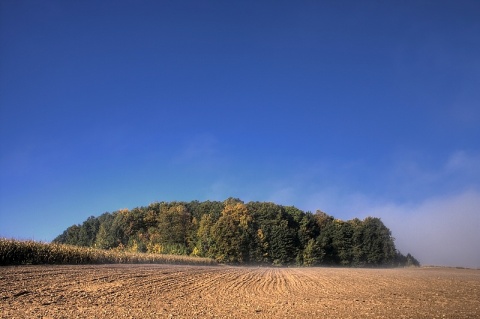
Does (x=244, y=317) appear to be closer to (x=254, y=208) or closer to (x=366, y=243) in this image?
(x=254, y=208)

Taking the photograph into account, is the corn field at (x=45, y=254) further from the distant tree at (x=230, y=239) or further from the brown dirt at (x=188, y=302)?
the distant tree at (x=230, y=239)

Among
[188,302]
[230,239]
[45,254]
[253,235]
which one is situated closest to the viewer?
[188,302]

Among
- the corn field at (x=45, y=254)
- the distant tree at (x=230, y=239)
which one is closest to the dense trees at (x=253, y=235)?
the distant tree at (x=230, y=239)

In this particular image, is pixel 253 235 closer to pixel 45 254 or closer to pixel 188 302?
pixel 45 254

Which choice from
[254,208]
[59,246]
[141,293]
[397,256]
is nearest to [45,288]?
[141,293]

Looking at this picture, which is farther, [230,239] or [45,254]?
[230,239]

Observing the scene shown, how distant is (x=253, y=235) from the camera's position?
285ft

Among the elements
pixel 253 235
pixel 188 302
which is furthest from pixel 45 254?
pixel 253 235

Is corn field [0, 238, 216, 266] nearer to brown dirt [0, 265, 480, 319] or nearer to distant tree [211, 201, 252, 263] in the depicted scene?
brown dirt [0, 265, 480, 319]

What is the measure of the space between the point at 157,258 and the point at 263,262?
42.3 meters

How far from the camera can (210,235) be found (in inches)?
3285

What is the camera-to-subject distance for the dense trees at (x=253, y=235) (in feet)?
275

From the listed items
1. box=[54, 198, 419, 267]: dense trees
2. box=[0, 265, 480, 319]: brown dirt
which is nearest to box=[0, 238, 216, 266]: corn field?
box=[0, 265, 480, 319]: brown dirt

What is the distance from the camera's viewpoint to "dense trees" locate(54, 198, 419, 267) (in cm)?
8369
